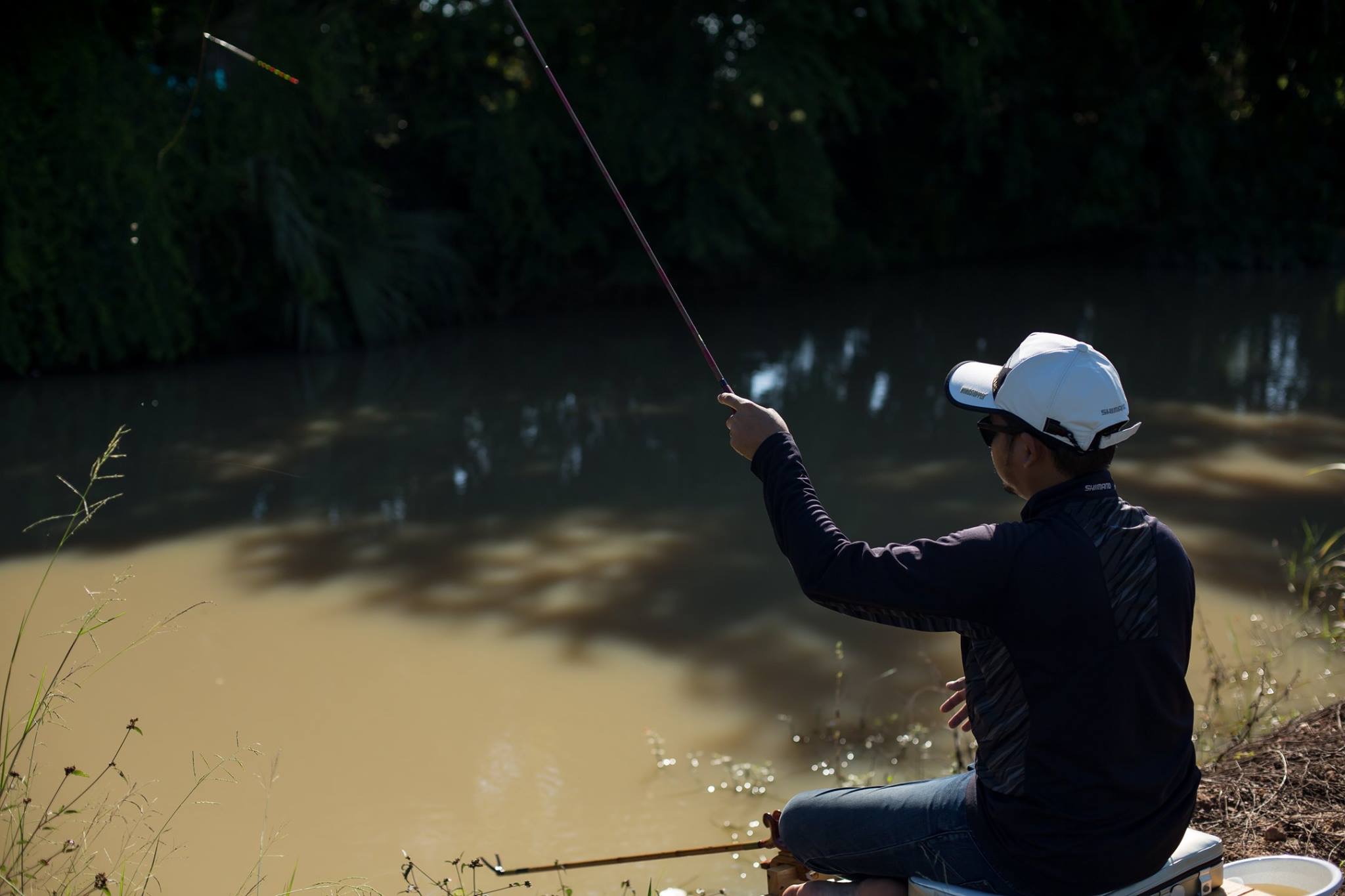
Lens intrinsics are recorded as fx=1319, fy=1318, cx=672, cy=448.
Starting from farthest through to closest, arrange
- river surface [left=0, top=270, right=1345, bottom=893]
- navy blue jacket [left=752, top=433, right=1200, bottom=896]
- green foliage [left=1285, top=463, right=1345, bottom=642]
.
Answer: green foliage [left=1285, top=463, right=1345, bottom=642] → river surface [left=0, top=270, right=1345, bottom=893] → navy blue jacket [left=752, top=433, right=1200, bottom=896]

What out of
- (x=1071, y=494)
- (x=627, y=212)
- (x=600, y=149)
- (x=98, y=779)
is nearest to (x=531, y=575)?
(x=98, y=779)

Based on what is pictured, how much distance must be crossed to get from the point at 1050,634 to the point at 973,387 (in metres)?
0.44

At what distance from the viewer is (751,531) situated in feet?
19.5

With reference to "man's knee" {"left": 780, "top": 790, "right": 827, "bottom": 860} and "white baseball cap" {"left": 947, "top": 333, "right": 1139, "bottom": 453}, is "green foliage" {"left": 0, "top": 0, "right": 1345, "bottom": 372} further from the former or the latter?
"man's knee" {"left": 780, "top": 790, "right": 827, "bottom": 860}

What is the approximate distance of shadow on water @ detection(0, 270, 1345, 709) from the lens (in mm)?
5191

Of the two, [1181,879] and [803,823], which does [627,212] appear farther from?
[1181,879]

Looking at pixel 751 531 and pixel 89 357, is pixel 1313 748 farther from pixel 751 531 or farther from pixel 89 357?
pixel 89 357

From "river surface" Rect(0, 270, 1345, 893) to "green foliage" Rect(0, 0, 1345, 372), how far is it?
94cm

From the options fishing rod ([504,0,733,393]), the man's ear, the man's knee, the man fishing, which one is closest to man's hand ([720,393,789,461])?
fishing rod ([504,0,733,393])

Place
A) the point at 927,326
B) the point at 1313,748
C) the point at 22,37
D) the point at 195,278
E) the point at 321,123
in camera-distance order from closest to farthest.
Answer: the point at 1313,748 → the point at 22,37 → the point at 195,278 → the point at 321,123 → the point at 927,326

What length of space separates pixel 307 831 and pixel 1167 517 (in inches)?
158

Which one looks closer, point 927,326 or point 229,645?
point 229,645

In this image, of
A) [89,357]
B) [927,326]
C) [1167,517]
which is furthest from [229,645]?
[927,326]

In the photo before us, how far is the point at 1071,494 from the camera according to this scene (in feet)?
6.41
